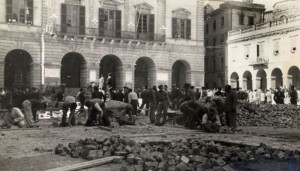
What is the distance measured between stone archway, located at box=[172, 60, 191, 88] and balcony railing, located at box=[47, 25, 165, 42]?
3516mm

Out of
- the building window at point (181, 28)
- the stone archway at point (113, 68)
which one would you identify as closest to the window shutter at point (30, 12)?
the stone archway at point (113, 68)

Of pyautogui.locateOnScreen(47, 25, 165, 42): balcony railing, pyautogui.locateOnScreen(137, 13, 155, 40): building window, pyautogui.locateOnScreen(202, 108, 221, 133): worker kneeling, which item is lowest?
pyautogui.locateOnScreen(202, 108, 221, 133): worker kneeling

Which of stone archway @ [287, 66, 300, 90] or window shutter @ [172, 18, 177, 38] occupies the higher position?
window shutter @ [172, 18, 177, 38]

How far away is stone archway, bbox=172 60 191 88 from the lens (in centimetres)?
3509

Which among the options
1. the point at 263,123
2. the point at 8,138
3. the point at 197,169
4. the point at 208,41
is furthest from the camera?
the point at 208,41

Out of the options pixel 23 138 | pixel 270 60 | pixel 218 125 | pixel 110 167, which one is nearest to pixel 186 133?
pixel 218 125

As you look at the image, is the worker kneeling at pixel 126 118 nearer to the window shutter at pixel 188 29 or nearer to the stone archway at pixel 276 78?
the window shutter at pixel 188 29

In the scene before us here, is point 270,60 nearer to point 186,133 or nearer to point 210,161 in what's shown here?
point 186,133

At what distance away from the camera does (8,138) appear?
11133mm

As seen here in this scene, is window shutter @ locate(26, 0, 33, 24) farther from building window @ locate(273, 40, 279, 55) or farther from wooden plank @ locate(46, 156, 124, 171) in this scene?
wooden plank @ locate(46, 156, 124, 171)

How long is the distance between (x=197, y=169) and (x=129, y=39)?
25.5 metres

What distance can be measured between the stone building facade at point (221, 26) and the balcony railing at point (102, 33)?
48.3 feet

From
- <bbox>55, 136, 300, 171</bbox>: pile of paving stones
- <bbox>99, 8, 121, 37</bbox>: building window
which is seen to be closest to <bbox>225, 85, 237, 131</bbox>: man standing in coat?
<bbox>55, 136, 300, 171</bbox>: pile of paving stones

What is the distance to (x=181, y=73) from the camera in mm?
35969
